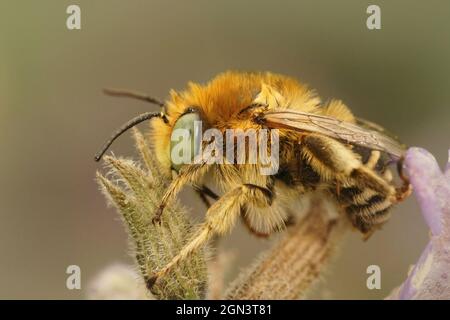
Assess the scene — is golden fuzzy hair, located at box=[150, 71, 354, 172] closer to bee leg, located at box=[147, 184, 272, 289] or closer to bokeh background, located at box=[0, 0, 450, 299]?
bee leg, located at box=[147, 184, 272, 289]

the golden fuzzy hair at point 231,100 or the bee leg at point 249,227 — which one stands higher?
the golden fuzzy hair at point 231,100

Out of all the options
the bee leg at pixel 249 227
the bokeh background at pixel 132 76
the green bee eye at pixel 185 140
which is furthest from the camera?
the bokeh background at pixel 132 76

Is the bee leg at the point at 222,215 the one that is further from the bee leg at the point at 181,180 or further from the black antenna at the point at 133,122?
the black antenna at the point at 133,122

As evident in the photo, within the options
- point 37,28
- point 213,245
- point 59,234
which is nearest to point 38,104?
point 37,28

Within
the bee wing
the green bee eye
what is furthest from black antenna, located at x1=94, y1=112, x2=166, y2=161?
the bee wing

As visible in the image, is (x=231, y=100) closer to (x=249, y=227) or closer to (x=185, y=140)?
(x=185, y=140)

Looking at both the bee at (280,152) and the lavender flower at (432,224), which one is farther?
the bee at (280,152)

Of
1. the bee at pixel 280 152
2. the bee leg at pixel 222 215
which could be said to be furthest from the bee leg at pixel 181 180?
the bee leg at pixel 222 215

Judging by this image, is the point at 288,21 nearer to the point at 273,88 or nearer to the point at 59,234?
the point at 59,234

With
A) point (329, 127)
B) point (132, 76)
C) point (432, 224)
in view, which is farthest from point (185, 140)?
point (132, 76)
